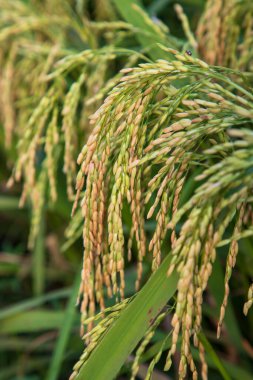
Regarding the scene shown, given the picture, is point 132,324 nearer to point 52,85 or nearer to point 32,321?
point 52,85

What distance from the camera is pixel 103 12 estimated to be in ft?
6.27

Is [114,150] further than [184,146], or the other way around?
[114,150]

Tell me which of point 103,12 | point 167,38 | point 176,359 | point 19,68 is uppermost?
point 103,12

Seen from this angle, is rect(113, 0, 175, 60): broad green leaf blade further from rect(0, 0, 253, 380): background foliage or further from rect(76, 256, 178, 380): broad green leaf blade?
rect(76, 256, 178, 380): broad green leaf blade

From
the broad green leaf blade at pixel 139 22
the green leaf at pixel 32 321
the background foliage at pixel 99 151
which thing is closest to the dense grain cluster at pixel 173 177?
the background foliage at pixel 99 151

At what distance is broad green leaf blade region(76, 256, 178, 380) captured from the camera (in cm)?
90

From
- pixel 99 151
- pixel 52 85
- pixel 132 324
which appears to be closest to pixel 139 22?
pixel 52 85

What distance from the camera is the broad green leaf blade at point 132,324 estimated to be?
35.3 inches

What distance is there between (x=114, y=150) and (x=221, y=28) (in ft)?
1.39

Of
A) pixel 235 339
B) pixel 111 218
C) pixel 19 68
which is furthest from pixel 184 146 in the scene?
pixel 19 68

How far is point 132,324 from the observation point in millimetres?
900

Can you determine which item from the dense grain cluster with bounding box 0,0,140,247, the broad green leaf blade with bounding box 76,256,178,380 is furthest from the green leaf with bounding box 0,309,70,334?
the broad green leaf blade with bounding box 76,256,178,380

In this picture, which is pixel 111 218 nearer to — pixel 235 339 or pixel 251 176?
pixel 251 176

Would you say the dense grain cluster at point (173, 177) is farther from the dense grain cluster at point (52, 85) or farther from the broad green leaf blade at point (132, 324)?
the dense grain cluster at point (52, 85)
